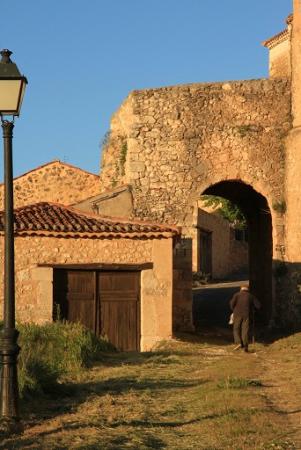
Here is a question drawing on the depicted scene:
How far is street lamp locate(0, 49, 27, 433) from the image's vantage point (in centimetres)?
788

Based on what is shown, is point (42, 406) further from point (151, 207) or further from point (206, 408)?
point (151, 207)

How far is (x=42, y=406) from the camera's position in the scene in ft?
30.9

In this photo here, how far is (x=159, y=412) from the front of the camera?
9.10 m

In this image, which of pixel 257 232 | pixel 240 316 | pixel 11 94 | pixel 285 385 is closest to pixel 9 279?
pixel 11 94

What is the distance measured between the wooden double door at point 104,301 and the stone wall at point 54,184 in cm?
1463

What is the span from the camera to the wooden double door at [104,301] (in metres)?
18.5

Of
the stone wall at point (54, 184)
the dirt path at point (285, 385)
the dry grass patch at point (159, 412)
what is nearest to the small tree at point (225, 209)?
the stone wall at point (54, 184)

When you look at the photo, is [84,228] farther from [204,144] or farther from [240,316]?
[204,144]

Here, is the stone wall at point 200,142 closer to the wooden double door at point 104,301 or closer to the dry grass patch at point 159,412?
Answer: the wooden double door at point 104,301

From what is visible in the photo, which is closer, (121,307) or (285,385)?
(285,385)

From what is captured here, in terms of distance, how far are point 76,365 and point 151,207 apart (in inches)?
446

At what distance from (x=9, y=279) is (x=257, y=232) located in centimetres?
2013

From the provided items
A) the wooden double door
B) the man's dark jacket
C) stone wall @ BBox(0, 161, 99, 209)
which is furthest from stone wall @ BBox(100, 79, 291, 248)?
stone wall @ BBox(0, 161, 99, 209)

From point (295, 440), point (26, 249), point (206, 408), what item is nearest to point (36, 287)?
point (26, 249)
